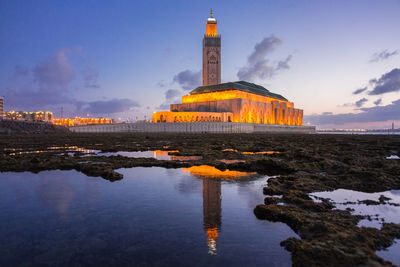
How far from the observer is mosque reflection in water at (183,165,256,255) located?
8.99ft

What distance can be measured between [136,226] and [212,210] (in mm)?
1154

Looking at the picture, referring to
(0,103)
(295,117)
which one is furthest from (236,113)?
(0,103)

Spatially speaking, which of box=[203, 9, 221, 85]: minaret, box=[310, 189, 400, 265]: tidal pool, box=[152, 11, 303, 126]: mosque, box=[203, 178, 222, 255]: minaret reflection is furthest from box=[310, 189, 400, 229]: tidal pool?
box=[203, 9, 221, 85]: minaret

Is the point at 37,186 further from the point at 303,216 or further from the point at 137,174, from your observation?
the point at 303,216

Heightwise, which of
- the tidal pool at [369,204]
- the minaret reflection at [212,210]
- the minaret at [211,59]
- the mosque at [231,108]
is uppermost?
the minaret at [211,59]

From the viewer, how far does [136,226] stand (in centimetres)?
293

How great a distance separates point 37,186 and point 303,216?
4.99 metres

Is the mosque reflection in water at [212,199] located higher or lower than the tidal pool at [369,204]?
higher

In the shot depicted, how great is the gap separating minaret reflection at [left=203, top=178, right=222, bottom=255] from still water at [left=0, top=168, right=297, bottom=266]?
13 millimetres

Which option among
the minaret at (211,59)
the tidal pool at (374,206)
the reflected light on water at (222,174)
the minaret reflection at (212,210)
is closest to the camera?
the tidal pool at (374,206)

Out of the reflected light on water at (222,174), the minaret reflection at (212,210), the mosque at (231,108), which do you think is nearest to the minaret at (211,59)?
the mosque at (231,108)

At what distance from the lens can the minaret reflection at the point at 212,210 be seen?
262 cm

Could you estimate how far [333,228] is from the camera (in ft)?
9.18

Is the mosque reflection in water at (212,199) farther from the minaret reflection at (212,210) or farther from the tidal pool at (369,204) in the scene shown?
the tidal pool at (369,204)
